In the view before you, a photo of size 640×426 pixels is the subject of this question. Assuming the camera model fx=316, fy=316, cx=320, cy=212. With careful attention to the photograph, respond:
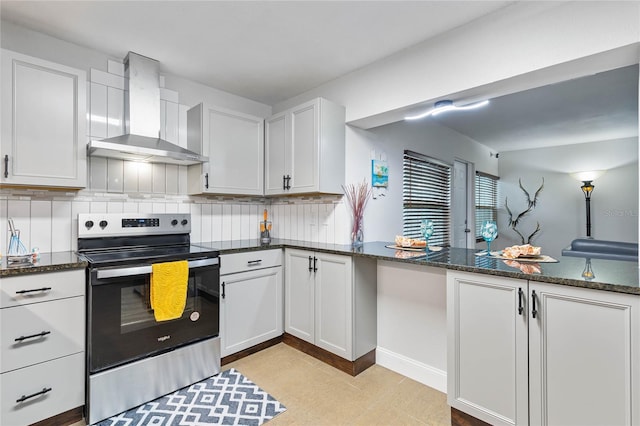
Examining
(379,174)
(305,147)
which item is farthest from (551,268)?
(305,147)

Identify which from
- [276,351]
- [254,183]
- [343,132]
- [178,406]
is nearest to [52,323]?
[178,406]

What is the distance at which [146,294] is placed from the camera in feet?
6.70

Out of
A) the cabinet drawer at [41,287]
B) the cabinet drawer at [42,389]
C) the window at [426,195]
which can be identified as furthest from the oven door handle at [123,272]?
the window at [426,195]

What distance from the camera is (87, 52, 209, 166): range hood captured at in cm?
238

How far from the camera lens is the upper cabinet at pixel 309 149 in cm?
271

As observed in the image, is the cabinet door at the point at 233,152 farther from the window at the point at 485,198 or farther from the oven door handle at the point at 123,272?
the window at the point at 485,198

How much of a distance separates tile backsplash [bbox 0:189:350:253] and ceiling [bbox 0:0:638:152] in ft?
3.69

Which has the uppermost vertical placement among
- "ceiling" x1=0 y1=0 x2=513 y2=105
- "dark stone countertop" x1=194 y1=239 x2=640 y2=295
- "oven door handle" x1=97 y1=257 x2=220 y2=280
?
"ceiling" x1=0 y1=0 x2=513 y2=105

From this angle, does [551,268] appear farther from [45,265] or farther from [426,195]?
[45,265]

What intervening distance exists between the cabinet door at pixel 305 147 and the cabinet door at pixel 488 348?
1.44 metres

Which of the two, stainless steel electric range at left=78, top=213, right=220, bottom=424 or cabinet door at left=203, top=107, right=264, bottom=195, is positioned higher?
cabinet door at left=203, top=107, right=264, bottom=195

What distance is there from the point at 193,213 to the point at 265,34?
5.52 feet

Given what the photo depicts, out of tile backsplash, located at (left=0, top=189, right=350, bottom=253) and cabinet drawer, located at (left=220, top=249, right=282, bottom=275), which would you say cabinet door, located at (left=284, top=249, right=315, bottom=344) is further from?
tile backsplash, located at (left=0, top=189, right=350, bottom=253)

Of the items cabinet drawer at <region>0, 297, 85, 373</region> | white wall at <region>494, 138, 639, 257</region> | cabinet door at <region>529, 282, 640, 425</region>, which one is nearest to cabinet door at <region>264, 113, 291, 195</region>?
cabinet drawer at <region>0, 297, 85, 373</region>
